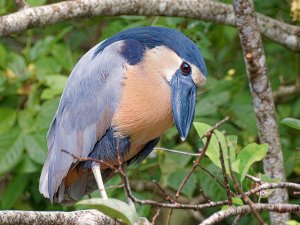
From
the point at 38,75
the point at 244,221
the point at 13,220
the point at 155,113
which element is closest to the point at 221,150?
the point at 13,220

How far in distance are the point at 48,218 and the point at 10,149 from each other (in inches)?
50.0

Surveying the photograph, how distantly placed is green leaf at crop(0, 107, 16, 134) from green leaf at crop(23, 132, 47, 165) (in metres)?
0.12

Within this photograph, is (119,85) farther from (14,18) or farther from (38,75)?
(38,75)

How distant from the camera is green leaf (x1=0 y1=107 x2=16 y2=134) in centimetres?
370

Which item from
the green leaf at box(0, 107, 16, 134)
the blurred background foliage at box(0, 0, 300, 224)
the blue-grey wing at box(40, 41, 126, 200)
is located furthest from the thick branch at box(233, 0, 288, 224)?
the green leaf at box(0, 107, 16, 134)

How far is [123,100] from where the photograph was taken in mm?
3166

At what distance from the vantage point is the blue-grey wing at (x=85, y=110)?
125 inches

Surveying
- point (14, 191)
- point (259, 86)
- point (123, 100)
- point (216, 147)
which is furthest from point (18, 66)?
point (216, 147)

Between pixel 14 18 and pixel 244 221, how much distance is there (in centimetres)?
137

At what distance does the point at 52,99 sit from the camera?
3.69 metres

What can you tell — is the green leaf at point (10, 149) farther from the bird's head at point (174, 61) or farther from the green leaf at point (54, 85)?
the bird's head at point (174, 61)

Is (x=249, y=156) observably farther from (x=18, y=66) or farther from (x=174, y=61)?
(x=18, y=66)

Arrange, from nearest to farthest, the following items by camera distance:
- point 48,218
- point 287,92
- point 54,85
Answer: point 48,218 < point 54,85 < point 287,92

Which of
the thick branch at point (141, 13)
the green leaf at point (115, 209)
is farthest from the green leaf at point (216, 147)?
the thick branch at point (141, 13)
